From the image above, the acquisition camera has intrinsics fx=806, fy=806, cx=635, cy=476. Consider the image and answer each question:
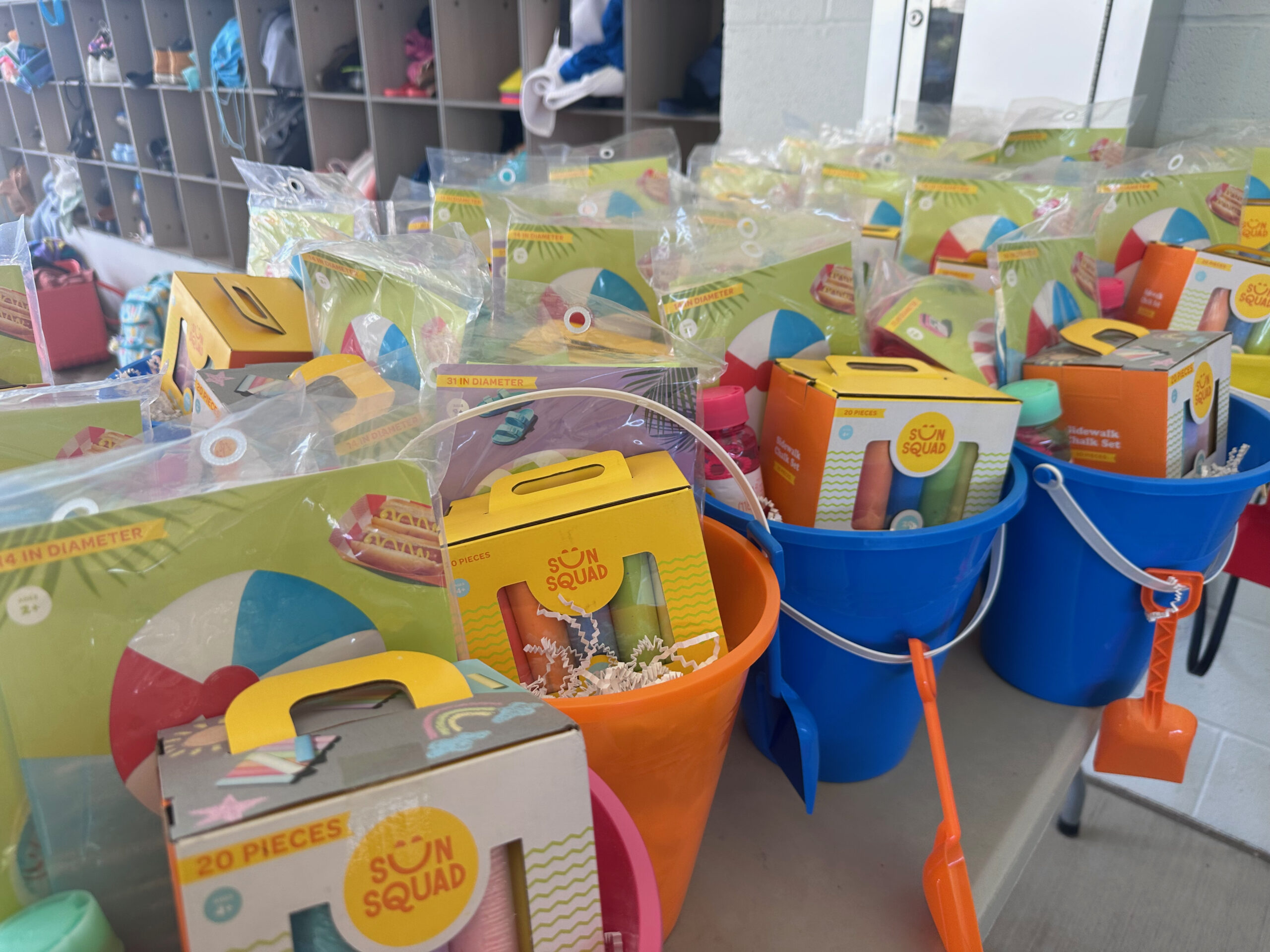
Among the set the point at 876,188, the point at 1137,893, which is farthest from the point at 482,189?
the point at 1137,893

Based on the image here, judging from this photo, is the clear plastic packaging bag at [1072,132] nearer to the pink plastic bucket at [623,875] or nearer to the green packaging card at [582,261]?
the green packaging card at [582,261]

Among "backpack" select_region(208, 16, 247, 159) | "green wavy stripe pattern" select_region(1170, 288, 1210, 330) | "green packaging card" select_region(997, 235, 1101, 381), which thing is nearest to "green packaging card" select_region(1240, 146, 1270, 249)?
"green wavy stripe pattern" select_region(1170, 288, 1210, 330)

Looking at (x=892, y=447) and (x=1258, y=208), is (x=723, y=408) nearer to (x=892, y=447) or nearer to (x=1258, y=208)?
(x=892, y=447)

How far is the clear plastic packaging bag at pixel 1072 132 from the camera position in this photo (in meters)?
1.28

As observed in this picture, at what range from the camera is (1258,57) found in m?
1.29

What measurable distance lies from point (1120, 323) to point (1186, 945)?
1066 millimetres

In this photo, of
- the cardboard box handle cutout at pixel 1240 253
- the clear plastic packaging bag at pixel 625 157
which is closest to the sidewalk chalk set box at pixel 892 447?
the cardboard box handle cutout at pixel 1240 253

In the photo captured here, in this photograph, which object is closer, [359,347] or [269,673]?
[269,673]

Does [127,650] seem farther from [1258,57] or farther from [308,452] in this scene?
[1258,57]

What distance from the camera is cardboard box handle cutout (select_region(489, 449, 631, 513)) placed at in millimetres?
546

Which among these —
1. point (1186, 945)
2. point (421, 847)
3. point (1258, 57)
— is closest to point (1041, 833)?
point (421, 847)

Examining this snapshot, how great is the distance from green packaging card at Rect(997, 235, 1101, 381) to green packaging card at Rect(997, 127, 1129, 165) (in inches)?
15.4

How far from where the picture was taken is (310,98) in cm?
328

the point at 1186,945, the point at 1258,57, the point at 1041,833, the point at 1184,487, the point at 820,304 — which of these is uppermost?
the point at 1258,57
